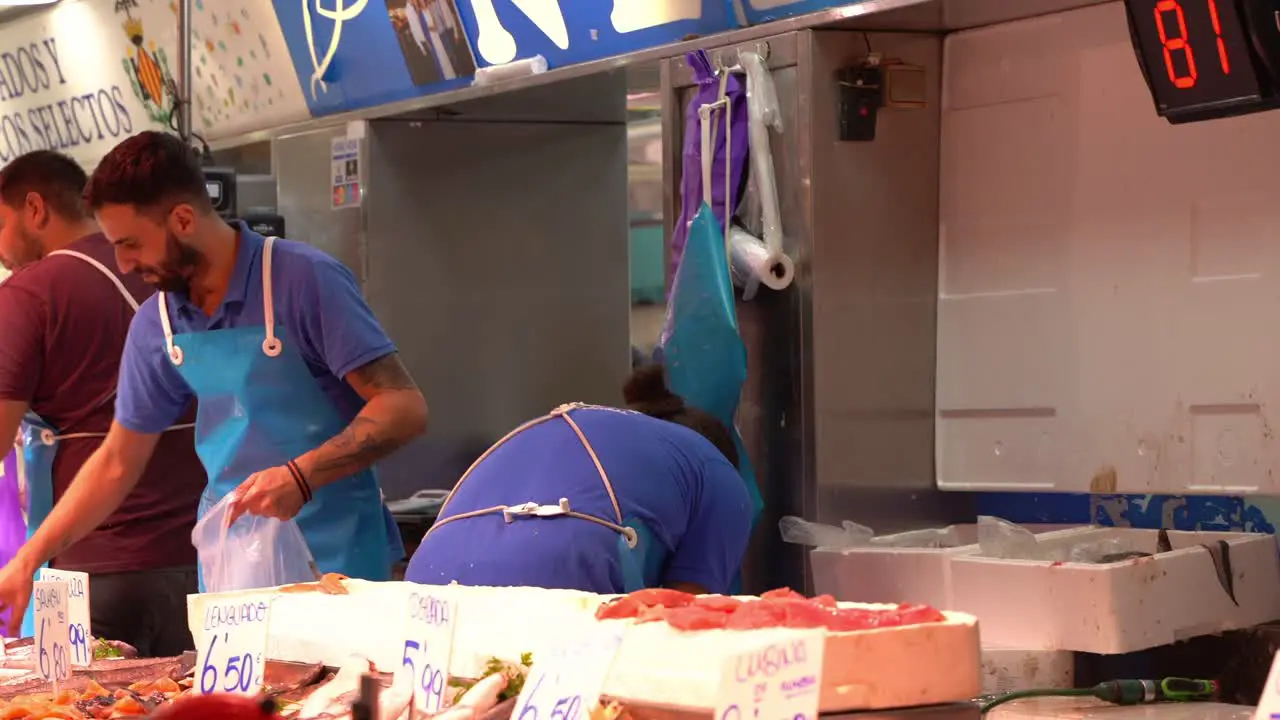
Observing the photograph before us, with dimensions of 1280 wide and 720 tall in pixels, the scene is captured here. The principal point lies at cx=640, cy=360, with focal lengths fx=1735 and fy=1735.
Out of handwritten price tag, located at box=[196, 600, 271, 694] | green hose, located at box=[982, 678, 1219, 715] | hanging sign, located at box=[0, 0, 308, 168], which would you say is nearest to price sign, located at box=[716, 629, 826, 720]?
handwritten price tag, located at box=[196, 600, 271, 694]

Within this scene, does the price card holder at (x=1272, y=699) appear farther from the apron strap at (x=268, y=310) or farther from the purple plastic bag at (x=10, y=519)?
the purple plastic bag at (x=10, y=519)

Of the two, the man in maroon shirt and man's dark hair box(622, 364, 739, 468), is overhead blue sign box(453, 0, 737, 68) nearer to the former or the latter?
man's dark hair box(622, 364, 739, 468)

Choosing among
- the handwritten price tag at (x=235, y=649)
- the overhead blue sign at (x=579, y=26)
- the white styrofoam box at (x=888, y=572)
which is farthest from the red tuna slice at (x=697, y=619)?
the overhead blue sign at (x=579, y=26)

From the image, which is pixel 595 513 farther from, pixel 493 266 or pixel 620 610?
pixel 493 266

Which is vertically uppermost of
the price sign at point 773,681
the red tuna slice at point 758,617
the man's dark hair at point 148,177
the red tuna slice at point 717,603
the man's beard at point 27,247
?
the man's dark hair at point 148,177

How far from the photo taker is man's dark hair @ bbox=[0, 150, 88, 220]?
203 inches

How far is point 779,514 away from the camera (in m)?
4.52

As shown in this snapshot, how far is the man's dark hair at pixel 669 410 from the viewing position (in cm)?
396

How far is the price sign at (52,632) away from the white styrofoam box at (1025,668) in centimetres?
182

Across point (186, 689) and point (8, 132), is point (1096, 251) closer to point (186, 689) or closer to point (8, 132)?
point (186, 689)

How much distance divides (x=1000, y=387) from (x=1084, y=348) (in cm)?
27

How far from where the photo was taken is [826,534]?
4277 mm

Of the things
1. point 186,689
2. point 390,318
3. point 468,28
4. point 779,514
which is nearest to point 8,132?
point 390,318

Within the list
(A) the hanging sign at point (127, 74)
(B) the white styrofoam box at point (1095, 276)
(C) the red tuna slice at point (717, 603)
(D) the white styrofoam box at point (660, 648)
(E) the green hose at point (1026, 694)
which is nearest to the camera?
(D) the white styrofoam box at point (660, 648)
